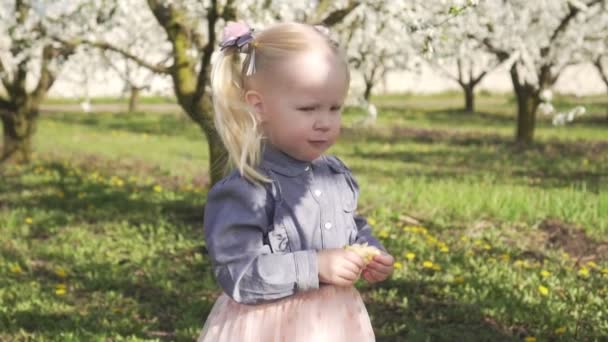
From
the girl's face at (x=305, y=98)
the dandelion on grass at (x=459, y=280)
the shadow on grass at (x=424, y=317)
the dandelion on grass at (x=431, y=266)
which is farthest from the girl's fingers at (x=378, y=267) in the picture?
the dandelion on grass at (x=431, y=266)

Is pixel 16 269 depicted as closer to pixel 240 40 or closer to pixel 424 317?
pixel 424 317

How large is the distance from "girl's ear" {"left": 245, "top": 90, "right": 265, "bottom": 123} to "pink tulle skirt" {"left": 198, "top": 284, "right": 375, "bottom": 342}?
1.71 ft

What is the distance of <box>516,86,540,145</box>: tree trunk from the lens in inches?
671

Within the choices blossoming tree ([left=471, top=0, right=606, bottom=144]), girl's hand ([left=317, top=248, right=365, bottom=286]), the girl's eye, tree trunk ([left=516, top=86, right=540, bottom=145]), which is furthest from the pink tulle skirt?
tree trunk ([left=516, top=86, right=540, bottom=145])

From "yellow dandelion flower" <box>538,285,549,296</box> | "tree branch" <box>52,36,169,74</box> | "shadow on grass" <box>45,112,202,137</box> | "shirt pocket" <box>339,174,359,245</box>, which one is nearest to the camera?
"shirt pocket" <box>339,174,359,245</box>

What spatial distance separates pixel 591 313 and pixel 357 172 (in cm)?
755

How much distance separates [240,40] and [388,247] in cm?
435

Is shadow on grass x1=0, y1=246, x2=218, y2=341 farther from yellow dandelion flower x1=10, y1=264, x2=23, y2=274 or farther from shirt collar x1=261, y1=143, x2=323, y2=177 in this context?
shirt collar x1=261, y1=143, x2=323, y2=177

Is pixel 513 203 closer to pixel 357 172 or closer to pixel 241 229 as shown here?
pixel 357 172

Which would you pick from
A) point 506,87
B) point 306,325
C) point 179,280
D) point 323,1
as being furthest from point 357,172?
point 506,87

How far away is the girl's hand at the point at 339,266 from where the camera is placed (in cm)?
234

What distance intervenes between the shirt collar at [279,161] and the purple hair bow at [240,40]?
0.77ft

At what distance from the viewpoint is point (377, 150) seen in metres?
16.2

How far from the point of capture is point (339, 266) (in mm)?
2336
